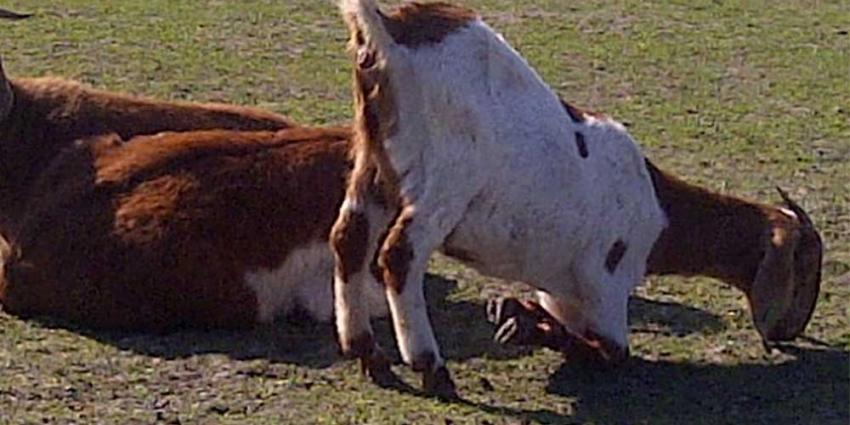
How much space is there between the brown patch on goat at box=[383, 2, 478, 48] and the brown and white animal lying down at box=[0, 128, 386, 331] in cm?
67

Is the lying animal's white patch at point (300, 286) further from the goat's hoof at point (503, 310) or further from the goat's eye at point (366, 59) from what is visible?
the goat's eye at point (366, 59)

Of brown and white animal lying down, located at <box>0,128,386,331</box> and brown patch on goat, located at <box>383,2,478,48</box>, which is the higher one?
brown patch on goat, located at <box>383,2,478,48</box>

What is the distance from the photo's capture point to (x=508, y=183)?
6.12m

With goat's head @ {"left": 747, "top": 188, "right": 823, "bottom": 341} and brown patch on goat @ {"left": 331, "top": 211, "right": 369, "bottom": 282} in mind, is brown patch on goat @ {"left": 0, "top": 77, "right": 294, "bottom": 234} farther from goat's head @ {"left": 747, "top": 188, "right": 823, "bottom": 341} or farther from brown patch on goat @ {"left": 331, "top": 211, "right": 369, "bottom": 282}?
goat's head @ {"left": 747, "top": 188, "right": 823, "bottom": 341}

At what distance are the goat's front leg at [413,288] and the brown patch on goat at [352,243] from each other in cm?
14

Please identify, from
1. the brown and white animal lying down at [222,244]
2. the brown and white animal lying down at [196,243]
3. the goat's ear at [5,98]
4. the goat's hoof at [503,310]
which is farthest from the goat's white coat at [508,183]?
the goat's ear at [5,98]

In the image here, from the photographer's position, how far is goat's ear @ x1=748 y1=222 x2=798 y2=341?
6.52 meters

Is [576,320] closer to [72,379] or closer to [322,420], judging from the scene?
[322,420]

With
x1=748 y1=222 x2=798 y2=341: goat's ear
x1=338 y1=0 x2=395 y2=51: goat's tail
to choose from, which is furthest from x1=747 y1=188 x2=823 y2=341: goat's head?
x1=338 y1=0 x2=395 y2=51: goat's tail

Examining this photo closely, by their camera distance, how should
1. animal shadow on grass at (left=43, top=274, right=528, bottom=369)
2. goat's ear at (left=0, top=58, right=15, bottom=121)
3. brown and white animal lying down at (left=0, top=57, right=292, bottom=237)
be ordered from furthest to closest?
1. goat's ear at (left=0, top=58, right=15, bottom=121)
2. brown and white animal lying down at (left=0, top=57, right=292, bottom=237)
3. animal shadow on grass at (left=43, top=274, right=528, bottom=369)

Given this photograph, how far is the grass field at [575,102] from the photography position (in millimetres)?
5961

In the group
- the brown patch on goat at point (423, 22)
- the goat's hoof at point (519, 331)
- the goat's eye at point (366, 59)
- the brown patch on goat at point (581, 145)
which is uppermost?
the brown patch on goat at point (423, 22)

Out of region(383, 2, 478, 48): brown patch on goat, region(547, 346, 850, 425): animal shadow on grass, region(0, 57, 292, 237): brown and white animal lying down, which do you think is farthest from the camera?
region(0, 57, 292, 237): brown and white animal lying down

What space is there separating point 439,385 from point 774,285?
1.21 m
